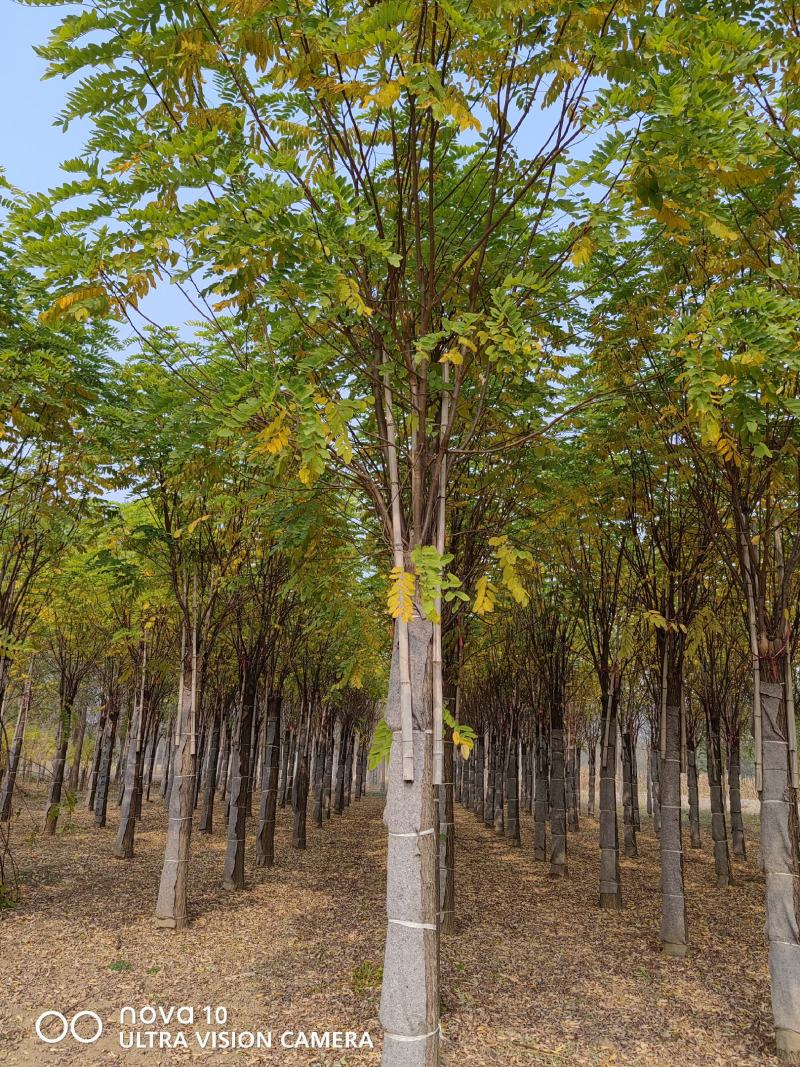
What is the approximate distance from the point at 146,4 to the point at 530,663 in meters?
17.7

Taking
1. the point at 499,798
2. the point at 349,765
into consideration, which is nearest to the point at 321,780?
the point at 499,798

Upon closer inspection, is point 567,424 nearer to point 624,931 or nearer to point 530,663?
point 624,931

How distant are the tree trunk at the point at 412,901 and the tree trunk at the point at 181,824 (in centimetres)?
671

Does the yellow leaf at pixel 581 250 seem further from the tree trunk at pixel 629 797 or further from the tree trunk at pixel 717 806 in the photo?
the tree trunk at pixel 629 797

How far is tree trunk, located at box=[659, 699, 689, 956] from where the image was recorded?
946 cm

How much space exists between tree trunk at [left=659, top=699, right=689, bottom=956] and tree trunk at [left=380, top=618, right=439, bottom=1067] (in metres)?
6.73

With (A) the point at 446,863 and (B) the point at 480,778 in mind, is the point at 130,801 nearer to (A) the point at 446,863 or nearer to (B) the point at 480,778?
(A) the point at 446,863

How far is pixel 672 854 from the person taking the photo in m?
9.48

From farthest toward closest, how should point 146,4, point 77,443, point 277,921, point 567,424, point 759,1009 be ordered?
point 277,921, point 77,443, point 567,424, point 759,1009, point 146,4

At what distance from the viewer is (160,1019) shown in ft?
22.7

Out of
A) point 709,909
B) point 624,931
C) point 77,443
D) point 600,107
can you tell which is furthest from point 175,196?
point 709,909

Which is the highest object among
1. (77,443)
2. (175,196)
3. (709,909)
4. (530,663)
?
(77,443)

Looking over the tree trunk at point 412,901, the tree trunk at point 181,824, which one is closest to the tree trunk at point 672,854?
the tree trunk at point 412,901

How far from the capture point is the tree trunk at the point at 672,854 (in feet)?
31.0
